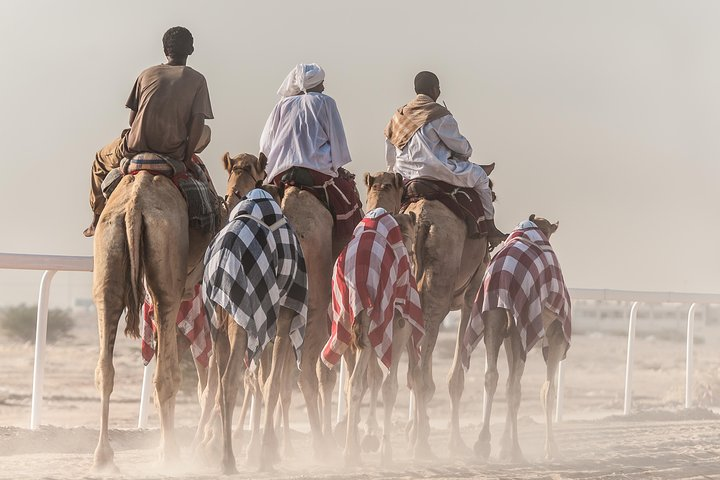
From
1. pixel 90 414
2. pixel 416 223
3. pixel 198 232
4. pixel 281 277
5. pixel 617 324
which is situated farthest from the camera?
pixel 617 324

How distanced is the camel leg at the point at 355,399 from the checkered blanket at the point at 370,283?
18 centimetres

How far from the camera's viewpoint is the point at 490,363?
36.5 ft

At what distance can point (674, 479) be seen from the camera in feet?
33.4

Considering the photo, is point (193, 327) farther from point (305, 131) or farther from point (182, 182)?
point (305, 131)

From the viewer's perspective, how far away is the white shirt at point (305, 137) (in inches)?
435

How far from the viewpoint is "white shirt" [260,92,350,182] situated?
36.2ft

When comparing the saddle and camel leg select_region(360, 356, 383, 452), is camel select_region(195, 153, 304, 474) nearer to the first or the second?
the saddle

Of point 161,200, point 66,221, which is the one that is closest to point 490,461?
point 161,200

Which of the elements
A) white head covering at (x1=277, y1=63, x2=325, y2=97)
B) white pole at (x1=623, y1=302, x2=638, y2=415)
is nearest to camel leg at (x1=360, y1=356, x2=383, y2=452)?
white head covering at (x1=277, y1=63, x2=325, y2=97)

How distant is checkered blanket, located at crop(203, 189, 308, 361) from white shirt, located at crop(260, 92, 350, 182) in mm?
1546

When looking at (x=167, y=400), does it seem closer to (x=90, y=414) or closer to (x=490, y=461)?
(x=490, y=461)

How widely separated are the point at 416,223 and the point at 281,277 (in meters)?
2.63

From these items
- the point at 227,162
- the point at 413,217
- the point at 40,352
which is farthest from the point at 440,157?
the point at 40,352

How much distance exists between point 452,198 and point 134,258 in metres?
3.64
